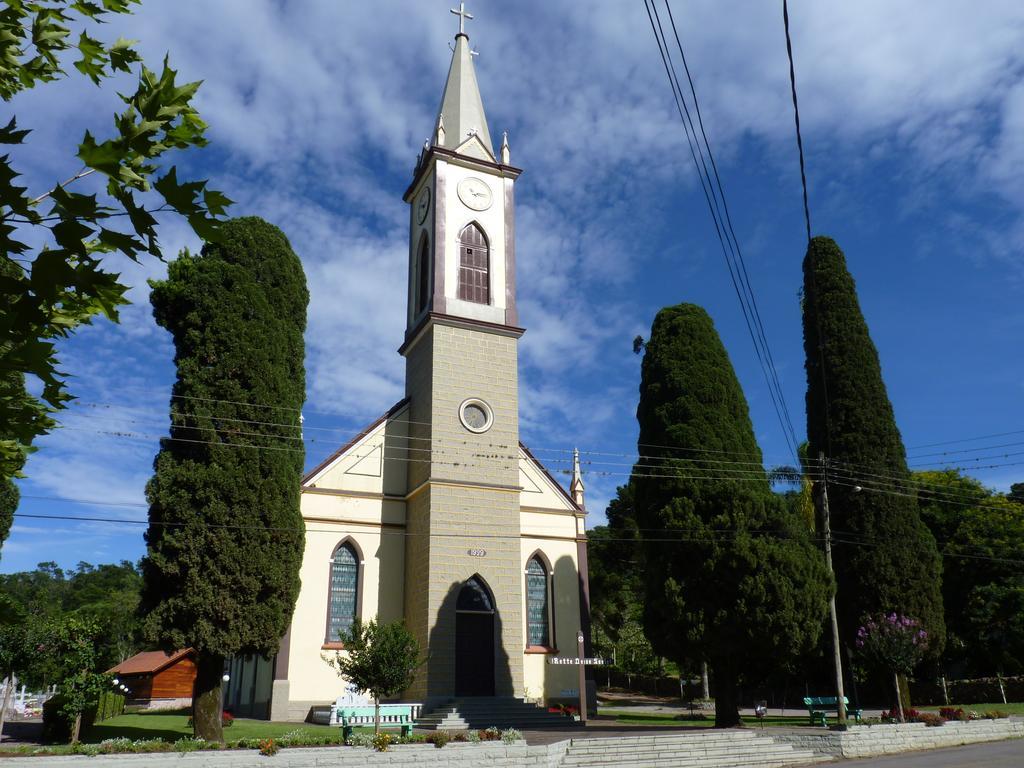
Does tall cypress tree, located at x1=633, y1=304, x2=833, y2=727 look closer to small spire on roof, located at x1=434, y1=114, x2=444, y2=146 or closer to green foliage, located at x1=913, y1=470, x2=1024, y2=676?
small spire on roof, located at x1=434, y1=114, x2=444, y2=146

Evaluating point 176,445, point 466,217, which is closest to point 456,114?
point 466,217

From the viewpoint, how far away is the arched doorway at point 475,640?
2600 centimetres

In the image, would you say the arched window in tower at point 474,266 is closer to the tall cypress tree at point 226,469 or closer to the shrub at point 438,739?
the tall cypress tree at point 226,469

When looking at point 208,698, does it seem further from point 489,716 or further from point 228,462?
point 489,716

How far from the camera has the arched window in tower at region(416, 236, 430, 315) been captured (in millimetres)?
31328

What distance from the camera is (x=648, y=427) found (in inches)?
1038

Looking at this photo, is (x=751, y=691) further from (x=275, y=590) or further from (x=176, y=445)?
(x=176, y=445)

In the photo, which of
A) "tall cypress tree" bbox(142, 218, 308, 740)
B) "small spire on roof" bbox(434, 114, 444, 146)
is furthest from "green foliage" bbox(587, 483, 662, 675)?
"tall cypress tree" bbox(142, 218, 308, 740)

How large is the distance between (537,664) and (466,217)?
1706 centimetres

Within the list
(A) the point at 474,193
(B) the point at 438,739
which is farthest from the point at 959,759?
(A) the point at 474,193

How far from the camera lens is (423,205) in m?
33.1

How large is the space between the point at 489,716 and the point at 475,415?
33.3ft

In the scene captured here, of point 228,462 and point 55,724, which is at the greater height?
point 228,462

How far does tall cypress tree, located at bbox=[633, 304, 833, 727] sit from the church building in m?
5.34
